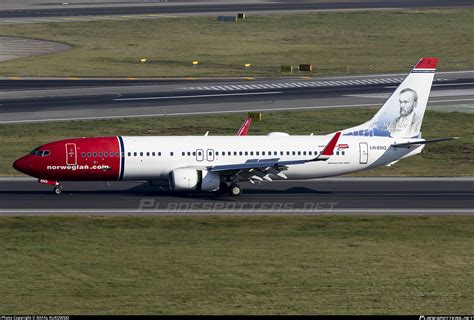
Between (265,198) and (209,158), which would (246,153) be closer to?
(209,158)

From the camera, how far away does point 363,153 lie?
249 ft

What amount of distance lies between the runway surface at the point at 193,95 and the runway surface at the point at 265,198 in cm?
3032

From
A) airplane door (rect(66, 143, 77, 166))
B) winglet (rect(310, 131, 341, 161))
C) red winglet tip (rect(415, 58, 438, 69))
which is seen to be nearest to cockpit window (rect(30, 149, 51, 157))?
airplane door (rect(66, 143, 77, 166))

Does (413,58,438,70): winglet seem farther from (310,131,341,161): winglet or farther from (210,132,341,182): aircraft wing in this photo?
(310,131,341,161): winglet

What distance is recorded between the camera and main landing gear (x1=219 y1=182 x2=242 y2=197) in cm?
7450

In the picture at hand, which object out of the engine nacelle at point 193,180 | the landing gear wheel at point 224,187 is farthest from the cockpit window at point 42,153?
the landing gear wheel at point 224,187

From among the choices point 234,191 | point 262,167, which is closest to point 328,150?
point 262,167

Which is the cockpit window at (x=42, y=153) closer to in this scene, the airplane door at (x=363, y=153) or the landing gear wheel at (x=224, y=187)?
the landing gear wheel at (x=224, y=187)

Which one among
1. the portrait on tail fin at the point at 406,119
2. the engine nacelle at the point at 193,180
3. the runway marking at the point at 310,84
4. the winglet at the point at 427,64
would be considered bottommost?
the runway marking at the point at 310,84

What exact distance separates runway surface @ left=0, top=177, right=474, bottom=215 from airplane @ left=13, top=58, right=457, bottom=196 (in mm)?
1351

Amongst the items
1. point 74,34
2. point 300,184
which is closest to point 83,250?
point 300,184

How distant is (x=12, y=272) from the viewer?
5406 cm

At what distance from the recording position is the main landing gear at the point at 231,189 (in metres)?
74.5

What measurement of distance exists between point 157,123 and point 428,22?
8938 cm
